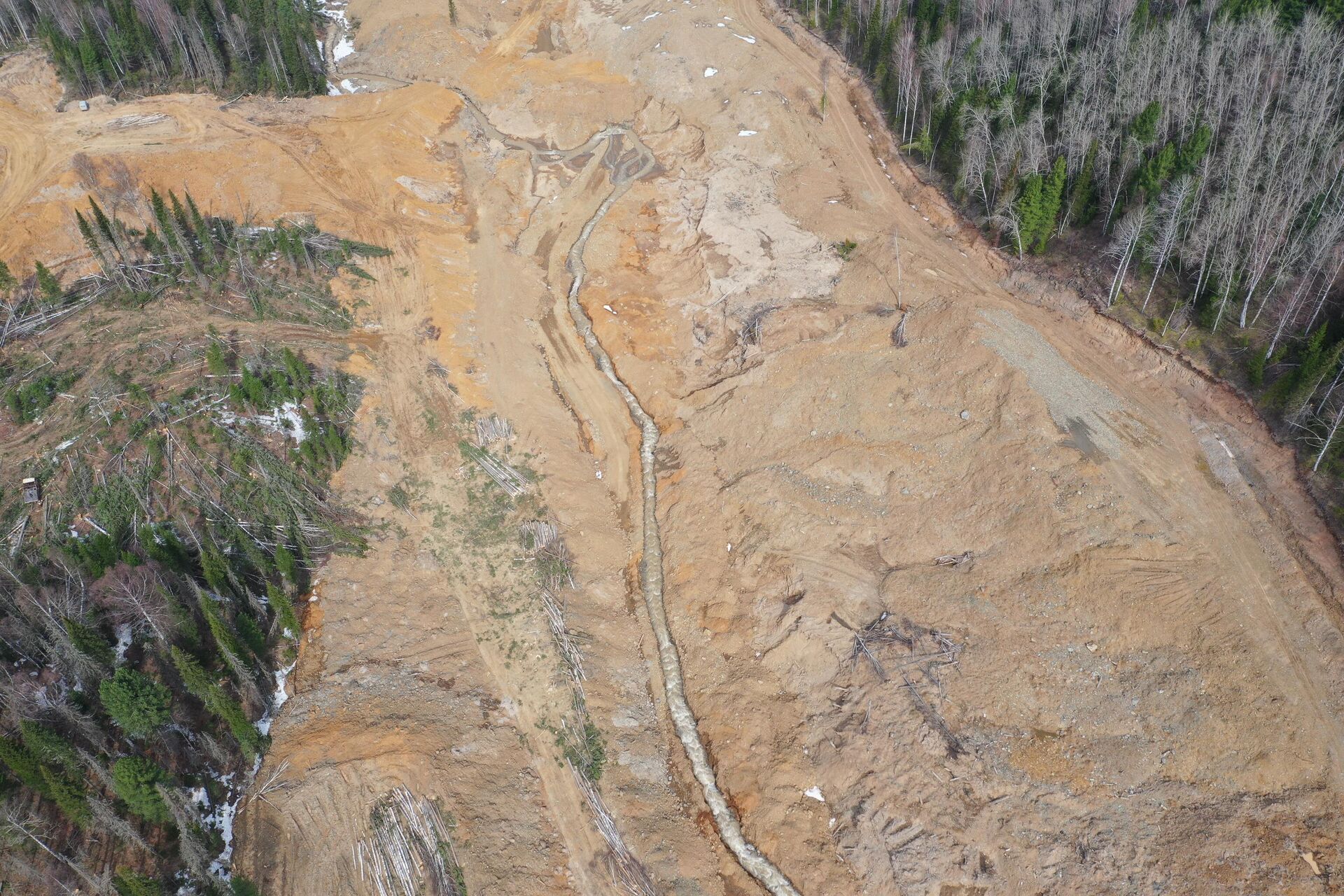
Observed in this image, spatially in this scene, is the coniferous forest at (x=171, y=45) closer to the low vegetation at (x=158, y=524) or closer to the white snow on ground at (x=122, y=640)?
the low vegetation at (x=158, y=524)

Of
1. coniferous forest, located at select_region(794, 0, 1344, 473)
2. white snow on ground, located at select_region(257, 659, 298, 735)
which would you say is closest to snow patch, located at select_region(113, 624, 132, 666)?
white snow on ground, located at select_region(257, 659, 298, 735)

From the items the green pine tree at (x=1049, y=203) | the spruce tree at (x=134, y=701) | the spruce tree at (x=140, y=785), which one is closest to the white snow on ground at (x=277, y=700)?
the spruce tree at (x=134, y=701)

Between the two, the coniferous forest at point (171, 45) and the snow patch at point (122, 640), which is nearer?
the snow patch at point (122, 640)

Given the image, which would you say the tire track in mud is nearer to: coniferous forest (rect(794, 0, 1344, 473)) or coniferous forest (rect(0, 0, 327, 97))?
coniferous forest (rect(0, 0, 327, 97))

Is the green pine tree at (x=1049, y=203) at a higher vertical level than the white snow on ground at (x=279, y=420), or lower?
higher

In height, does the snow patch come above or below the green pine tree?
below

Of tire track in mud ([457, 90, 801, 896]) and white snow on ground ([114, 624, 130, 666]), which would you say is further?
white snow on ground ([114, 624, 130, 666])
